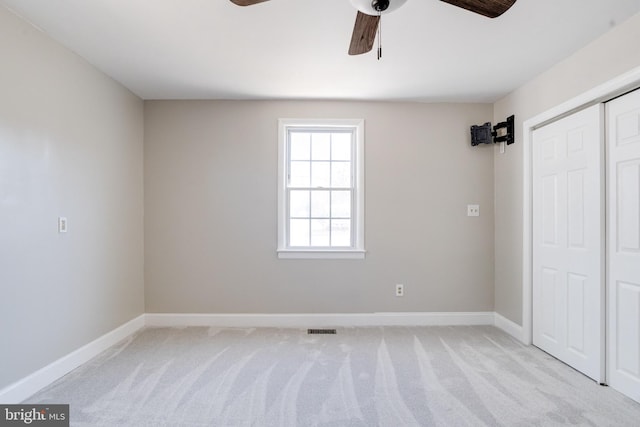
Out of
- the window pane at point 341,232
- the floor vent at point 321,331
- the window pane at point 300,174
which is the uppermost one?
the window pane at point 300,174

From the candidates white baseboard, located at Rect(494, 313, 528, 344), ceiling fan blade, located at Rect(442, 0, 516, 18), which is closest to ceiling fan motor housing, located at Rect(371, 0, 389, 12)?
ceiling fan blade, located at Rect(442, 0, 516, 18)

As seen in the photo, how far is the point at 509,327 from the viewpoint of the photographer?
142 inches

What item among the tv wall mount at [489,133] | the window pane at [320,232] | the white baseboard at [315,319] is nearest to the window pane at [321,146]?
the window pane at [320,232]

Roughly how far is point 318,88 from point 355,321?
249cm

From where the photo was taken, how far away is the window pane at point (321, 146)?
4000mm

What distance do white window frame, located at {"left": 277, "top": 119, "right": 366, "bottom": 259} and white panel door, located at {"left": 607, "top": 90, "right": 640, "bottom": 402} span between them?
6.98 feet

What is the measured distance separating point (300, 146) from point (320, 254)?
1.24 m

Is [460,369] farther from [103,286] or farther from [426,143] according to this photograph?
[103,286]

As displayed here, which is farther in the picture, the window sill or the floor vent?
the window sill

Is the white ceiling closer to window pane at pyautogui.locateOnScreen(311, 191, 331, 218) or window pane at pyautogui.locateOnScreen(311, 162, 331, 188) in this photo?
window pane at pyautogui.locateOnScreen(311, 162, 331, 188)

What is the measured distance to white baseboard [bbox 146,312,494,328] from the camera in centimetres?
382

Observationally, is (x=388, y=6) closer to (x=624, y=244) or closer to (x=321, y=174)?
(x=624, y=244)

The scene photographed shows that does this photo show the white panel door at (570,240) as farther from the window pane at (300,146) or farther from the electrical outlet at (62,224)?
the electrical outlet at (62,224)

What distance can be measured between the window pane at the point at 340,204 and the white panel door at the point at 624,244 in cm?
229
